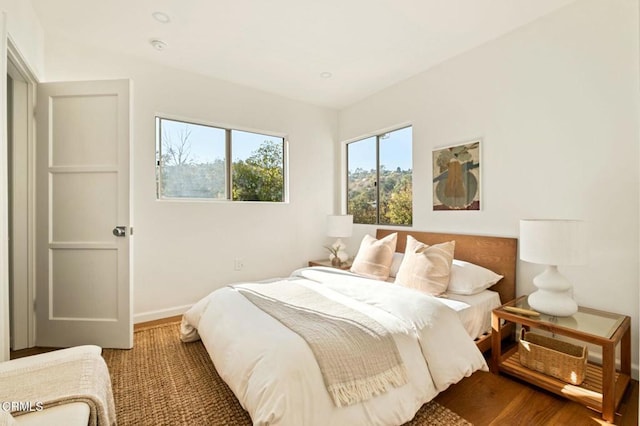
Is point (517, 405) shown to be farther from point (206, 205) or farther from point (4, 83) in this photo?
point (4, 83)

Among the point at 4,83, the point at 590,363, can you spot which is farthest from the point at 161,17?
the point at 590,363

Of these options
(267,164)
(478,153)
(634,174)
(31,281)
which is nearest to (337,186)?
(267,164)

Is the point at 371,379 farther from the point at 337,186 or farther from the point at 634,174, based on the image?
the point at 337,186

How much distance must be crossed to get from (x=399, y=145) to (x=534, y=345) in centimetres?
249

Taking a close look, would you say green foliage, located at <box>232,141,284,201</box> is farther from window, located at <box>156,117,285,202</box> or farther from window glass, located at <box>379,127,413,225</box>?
window glass, located at <box>379,127,413,225</box>

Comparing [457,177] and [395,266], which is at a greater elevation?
[457,177]

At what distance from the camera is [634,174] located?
6.59ft

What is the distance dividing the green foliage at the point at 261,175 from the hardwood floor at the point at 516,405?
2898mm

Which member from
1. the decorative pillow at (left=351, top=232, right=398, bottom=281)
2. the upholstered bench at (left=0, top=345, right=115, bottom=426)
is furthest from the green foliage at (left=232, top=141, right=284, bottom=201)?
the upholstered bench at (left=0, top=345, right=115, bottom=426)

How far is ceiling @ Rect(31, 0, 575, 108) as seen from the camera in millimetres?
2330

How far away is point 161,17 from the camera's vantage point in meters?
2.46

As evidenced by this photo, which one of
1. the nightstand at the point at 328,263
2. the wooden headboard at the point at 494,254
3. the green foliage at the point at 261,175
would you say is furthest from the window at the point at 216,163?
the wooden headboard at the point at 494,254

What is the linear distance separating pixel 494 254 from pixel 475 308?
2.07ft

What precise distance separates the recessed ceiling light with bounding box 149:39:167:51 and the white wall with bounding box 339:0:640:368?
2756 millimetres
